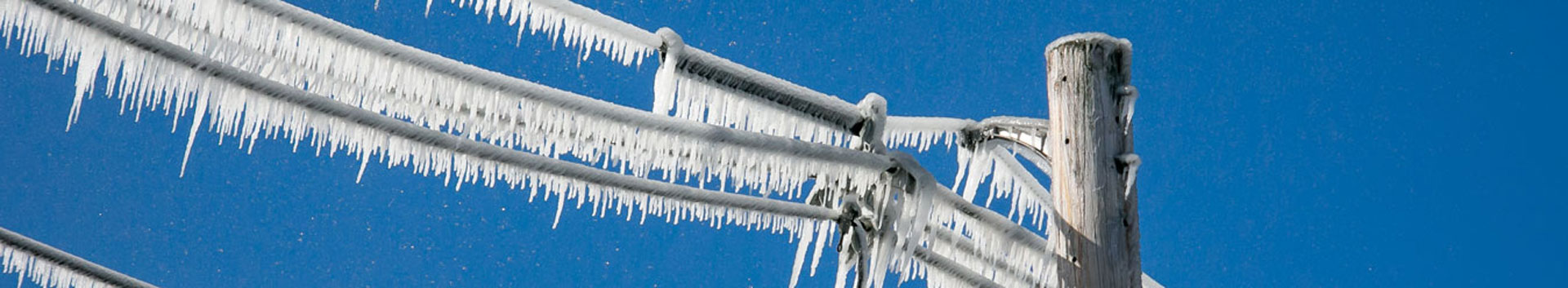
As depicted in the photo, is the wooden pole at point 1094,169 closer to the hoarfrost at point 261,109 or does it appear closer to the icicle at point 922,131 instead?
the icicle at point 922,131

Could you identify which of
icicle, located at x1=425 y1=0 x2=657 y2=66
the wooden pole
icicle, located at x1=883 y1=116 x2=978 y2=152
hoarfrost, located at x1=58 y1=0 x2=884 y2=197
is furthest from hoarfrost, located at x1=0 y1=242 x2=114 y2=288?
the wooden pole

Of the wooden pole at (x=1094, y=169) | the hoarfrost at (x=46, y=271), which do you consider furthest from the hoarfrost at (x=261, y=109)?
the wooden pole at (x=1094, y=169)

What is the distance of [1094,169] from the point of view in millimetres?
2834

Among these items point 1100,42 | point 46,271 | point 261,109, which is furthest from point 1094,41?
point 46,271

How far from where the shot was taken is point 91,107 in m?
18.2

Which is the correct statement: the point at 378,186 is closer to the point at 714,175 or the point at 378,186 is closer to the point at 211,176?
the point at 211,176

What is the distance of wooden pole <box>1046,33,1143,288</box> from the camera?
282 cm

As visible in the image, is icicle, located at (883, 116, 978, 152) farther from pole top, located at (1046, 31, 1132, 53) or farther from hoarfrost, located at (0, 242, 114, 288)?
hoarfrost, located at (0, 242, 114, 288)

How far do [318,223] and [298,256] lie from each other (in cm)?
52

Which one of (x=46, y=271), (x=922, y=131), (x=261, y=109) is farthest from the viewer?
(x=922, y=131)

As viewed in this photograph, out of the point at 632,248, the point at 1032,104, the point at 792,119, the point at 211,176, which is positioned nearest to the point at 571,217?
the point at 632,248

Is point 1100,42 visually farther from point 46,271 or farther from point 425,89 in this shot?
point 46,271

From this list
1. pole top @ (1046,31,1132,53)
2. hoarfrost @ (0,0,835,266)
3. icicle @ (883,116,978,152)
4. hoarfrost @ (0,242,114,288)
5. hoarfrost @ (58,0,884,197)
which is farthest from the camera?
icicle @ (883,116,978,152)

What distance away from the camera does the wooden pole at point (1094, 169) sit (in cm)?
282
